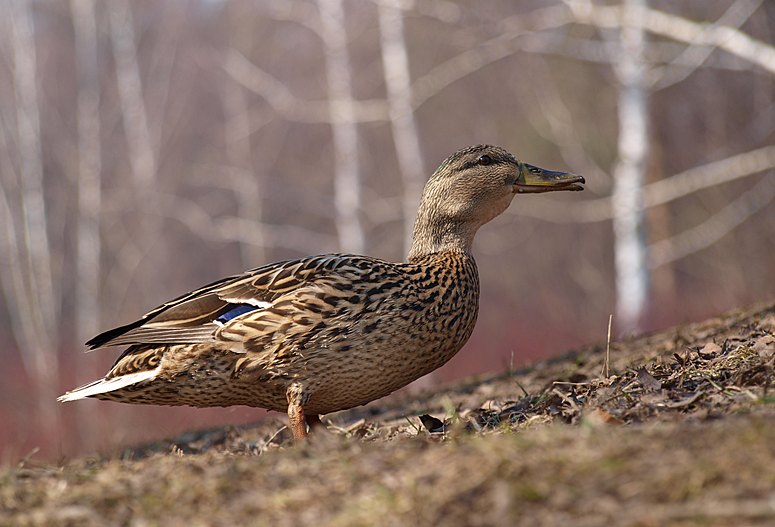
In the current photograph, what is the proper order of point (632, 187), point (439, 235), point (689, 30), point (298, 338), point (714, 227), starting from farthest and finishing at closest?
point (714, 227) < point (632, 187) < point (689, 30) < point (439, 235) < point (298, 338)

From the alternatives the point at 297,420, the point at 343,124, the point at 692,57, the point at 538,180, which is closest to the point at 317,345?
the point at 297,420

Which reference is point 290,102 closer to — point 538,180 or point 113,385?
point 538,180

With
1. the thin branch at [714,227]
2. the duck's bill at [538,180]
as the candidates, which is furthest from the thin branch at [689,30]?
the duck's bill at [538,180]

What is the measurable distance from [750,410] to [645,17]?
10.5 metres

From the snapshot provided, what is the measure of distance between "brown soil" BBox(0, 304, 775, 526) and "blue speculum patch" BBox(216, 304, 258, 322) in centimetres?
111

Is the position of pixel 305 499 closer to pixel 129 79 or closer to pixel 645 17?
pixel 645 17

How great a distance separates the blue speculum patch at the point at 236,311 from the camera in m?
4.66

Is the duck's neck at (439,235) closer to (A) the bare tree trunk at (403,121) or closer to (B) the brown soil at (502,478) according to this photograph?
(B) the brown soil at (502,478)

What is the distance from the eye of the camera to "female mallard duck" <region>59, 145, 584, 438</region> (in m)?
4.53

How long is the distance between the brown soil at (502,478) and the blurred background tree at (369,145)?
8229mm

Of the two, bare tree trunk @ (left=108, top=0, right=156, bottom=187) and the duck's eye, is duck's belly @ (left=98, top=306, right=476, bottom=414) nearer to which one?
the duck's eye

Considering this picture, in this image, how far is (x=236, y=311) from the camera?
4.69 m

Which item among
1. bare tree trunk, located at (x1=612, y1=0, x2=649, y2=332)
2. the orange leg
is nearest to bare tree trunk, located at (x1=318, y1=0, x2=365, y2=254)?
bare tree trunk, located at (x1=612, y1=0, x2=649, y2=332)

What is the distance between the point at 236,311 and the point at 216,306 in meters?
0.12
